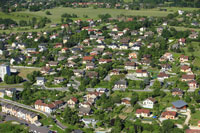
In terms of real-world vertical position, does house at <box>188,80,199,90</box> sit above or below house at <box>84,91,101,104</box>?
above

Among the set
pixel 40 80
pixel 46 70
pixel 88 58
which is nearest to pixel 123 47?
pixel 88 58

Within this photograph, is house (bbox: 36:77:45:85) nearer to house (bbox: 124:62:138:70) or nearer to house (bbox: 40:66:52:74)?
house (bbox: 40:66:52:74)

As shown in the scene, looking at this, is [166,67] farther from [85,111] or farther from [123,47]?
[85,111]

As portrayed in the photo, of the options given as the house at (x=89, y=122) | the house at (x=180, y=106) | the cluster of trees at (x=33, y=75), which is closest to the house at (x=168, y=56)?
the house at (x=180, y=106)

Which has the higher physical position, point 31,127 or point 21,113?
point 21,113

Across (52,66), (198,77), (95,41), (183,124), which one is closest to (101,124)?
(183,124)

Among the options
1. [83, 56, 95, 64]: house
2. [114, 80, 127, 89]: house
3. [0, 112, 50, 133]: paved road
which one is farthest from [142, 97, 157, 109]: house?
[83, 56, 95, 64]: house

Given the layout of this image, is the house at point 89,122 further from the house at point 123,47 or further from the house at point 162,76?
the house at point 123,47

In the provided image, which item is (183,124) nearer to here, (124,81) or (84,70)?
(124,81)

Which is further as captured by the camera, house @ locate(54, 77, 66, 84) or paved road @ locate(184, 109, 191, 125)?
house @ locate(54, 77, 66, 84)
